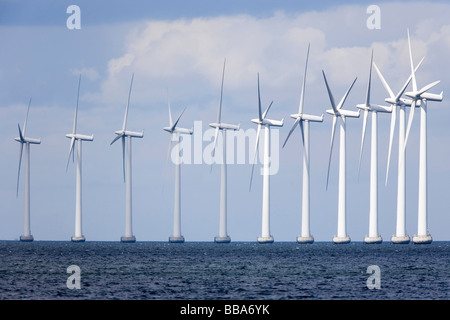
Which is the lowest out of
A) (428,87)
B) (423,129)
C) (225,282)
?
(225,282)

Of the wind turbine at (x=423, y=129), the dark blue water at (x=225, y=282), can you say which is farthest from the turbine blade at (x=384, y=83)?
the dark blue water at (x=225, y=282)

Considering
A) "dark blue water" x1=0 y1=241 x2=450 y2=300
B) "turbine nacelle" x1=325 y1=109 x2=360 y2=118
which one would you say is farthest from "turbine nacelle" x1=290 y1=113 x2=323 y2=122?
"dark blue water" x1=0 y1=241 x2=450 y2=300

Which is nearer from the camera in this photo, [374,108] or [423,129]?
[423,129]

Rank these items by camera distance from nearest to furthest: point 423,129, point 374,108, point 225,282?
point 225,282
point 423,129
point 374,108

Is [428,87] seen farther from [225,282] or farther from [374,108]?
[225,282]

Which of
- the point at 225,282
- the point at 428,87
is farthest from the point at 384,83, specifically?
the point at 225,282

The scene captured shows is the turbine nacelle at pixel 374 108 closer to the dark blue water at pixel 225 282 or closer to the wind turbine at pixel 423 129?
the wind turbine at pixel 423 129

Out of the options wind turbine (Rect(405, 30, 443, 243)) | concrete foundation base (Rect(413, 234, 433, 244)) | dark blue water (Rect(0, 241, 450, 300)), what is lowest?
dark blue water (Rect(0, 241, 450, 300))

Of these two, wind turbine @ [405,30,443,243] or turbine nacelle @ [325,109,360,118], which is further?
turbine nacelle @ [325,109,360,118]

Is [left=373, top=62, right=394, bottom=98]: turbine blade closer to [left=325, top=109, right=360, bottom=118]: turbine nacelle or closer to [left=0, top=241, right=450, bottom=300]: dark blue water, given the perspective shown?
[left=325, top=109, right=360, bottom=118]: turbine nacelle

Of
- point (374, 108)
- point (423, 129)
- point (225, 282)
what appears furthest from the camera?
point (374, 108)
